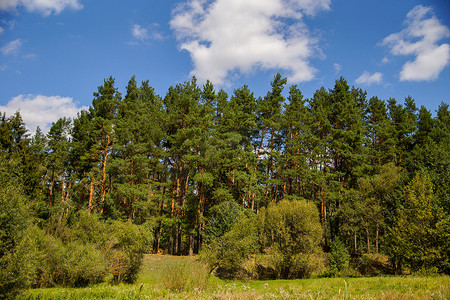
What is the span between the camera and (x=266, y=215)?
86.2ft

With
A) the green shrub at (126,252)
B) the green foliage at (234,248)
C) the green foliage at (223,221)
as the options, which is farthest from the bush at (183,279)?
the green foliage at (223,221)

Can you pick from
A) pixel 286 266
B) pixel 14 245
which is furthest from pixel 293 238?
pixel 14 245

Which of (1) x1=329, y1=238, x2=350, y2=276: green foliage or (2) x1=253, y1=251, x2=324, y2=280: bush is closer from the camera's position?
(1) x1=329, y1=238, x2=350, y2=276: green foliage

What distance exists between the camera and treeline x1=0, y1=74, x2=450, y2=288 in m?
28.7

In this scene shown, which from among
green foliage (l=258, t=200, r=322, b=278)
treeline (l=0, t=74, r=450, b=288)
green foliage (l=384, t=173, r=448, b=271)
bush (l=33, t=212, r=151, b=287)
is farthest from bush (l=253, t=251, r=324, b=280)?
bush (l=33, t=212, r=151, b=287)

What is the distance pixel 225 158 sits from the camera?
32.8 meters

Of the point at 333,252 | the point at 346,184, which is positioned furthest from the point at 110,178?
the point at 346,184

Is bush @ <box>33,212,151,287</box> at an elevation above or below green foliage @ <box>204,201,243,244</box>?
below

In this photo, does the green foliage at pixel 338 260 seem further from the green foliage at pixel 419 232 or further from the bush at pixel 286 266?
the green foliage at pixel 419 232

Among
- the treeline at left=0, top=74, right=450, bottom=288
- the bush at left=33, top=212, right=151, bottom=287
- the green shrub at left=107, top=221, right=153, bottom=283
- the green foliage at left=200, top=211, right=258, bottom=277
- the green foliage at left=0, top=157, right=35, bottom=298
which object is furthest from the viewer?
the treeline at left=0, top=74, right=450, bottom=288

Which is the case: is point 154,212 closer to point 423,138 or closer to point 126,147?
point 126,147

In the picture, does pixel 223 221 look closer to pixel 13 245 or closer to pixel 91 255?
pixel 91 255

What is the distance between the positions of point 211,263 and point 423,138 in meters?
38.5

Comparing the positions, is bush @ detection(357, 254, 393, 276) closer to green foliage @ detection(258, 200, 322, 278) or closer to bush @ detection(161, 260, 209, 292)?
green foliage @ detection(258, 200, 322, 278)
